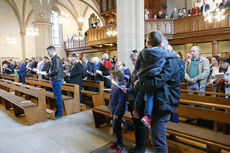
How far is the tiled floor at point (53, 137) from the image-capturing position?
9.20ft

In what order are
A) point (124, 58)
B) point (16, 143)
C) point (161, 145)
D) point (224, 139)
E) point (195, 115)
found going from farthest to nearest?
point (124, 58) → point (16, 143) → point (195, 115) → point (224, 139) → point (161, 145)

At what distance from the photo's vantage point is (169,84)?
5.51 ft

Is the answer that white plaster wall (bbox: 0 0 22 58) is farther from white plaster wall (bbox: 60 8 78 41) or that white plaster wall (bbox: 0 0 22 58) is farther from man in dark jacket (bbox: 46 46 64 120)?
man in dark jacket (bbox: 46 46 64 120)

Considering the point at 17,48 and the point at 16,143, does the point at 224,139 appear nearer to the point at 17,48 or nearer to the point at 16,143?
the point at 16,143

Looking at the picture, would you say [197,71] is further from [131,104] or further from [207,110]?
[131,104]

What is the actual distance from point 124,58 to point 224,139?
423cm

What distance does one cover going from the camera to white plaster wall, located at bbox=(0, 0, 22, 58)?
16.4m

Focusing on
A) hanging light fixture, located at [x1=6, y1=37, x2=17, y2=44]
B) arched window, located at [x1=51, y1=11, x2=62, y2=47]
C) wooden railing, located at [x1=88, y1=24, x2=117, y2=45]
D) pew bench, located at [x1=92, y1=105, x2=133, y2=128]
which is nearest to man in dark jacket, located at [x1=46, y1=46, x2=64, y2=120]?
pew bench, located at [x1=92, y1=105, x2=133, y2=128]

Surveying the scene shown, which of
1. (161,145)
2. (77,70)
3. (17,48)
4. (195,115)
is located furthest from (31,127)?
(17,48)

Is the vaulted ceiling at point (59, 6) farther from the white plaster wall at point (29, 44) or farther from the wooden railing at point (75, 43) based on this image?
the wooden railing at point (75, 43)

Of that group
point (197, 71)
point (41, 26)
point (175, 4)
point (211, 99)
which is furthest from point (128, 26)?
point (175, 4)

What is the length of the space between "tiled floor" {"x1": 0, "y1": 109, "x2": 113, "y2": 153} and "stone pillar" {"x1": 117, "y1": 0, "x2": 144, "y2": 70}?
290 cm

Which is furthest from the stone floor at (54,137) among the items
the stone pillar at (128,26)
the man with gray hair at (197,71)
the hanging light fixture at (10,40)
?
the hanging light fixture at (10,40)

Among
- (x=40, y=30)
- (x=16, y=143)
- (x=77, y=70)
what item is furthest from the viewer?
(x=40, y=30)
